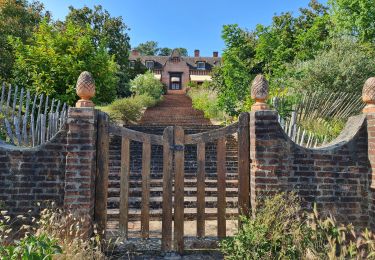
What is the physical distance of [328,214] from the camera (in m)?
4.09

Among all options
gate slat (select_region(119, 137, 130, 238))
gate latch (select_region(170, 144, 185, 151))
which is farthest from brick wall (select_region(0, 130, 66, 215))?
gate latch (select_region(170, 144, 185, 151))

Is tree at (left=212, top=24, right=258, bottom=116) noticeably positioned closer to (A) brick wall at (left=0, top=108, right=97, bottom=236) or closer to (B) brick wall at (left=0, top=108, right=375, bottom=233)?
(B) brick wall at (left=0, top=108, right=375, bottom=233)

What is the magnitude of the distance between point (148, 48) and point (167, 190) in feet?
208

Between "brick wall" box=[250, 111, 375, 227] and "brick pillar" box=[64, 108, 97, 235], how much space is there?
81.4 inches

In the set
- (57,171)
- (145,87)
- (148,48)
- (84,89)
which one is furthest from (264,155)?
(148,48)

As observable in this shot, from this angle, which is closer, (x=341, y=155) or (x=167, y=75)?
(x=341, y=155)

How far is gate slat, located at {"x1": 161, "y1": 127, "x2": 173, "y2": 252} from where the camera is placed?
13.3ft

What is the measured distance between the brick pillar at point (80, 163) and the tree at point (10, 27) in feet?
36.0

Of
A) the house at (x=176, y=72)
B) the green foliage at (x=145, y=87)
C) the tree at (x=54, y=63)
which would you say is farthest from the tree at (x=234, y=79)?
the house at (x=176, y=72)

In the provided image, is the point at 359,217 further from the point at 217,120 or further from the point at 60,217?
the point at 217,120

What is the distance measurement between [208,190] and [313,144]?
3.02 m

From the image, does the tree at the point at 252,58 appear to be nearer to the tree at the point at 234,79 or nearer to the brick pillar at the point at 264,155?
the tree at the point at 234,79

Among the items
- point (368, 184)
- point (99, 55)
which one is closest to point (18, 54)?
point (99, 55)

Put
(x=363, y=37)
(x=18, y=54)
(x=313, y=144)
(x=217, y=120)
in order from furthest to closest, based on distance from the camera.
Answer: (x=363, y=37)
(x=217, y=120)
(x=18, y=54)
(x=313, y=144)
